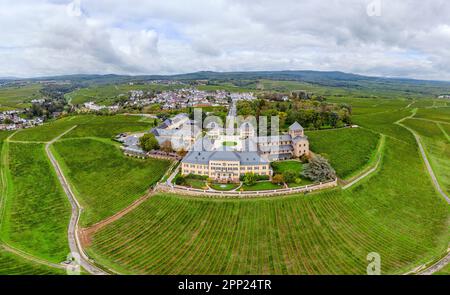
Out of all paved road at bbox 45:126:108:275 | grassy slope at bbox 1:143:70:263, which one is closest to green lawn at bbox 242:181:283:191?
paved road at bbox 45:126:108:275

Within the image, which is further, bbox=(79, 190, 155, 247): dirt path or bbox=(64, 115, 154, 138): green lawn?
bbox=(64, 115, 154, 138): green lawn

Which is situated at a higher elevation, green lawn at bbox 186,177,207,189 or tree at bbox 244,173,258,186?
tree at bbox 244,173,258,186

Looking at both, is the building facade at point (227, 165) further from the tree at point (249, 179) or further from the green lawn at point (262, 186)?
the green lawn at point (262, 186)

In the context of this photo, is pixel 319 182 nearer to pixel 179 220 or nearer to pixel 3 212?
pixel 179 220

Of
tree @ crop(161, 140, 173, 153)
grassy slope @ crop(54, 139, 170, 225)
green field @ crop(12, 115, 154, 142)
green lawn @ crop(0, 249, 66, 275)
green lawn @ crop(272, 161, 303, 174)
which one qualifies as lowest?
green lawn @ crop(0, 249, 66, 275)

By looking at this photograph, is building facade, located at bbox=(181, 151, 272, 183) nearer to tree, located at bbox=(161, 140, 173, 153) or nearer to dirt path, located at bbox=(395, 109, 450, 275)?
tree, located at bbox=(161, 140, 173, 153)

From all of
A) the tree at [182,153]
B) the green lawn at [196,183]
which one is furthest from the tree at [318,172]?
the tree at [182,153]
